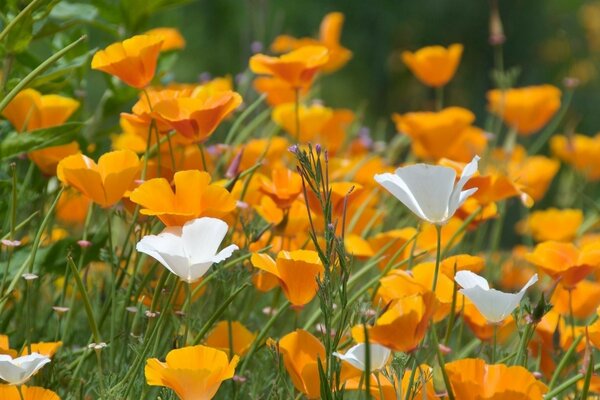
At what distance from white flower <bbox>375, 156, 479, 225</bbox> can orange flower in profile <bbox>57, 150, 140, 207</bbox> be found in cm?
28

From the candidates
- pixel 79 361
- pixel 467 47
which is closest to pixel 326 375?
pixel 79 361

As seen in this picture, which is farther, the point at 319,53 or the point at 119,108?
the point at 119,108

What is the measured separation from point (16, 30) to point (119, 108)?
46 cm

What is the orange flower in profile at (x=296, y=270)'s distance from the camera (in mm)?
1019

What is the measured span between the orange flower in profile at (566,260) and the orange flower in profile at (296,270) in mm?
289

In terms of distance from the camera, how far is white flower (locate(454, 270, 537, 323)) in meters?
0.93

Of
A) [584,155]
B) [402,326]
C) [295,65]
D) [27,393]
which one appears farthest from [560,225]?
[27,393]

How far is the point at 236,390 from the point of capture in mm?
1174

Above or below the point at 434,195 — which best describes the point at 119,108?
below

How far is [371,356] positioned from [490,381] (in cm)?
11

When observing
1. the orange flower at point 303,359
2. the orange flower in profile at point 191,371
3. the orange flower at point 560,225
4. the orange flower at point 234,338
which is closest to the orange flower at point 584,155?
the orange flower at point 560,225

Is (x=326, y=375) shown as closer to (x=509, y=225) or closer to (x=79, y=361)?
(x=79, y=361)

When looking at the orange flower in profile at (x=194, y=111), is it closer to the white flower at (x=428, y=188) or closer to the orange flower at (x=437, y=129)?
the white flower at (x=428, y=188)

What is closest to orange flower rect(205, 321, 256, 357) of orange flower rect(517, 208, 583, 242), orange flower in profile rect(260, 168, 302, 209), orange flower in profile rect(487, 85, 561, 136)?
orange flower in profile rect(260, 168, 302, 209)
